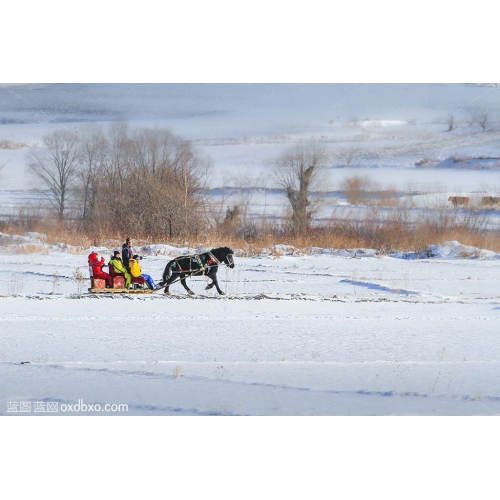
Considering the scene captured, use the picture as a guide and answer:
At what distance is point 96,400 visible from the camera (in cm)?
425

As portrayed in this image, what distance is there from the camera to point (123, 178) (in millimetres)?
4656

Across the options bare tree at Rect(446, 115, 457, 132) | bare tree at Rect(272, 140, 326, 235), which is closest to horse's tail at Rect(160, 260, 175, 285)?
bare tree at Rect(272, 140, 326, 235)

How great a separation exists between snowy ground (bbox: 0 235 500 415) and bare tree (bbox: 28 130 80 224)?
31cm

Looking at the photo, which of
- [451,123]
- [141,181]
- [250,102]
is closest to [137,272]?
[141,181]

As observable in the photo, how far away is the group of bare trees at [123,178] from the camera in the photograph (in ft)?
15.2

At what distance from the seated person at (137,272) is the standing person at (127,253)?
0.02 m

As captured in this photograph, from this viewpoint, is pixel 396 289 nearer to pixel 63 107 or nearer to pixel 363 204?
pixel 363 204

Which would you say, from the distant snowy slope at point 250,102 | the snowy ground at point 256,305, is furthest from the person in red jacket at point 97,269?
the distant snowy slope at point 250,102

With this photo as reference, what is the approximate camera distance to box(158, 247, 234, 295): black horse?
4.77 m

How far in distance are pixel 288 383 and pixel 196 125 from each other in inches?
64.3

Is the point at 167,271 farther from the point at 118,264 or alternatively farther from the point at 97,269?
the point at 97,269

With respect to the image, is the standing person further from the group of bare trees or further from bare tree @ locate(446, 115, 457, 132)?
bare tree @ locate(446, 115, 457, 132)

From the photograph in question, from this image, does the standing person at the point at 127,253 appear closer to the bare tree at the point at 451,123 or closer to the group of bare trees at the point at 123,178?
the group of bare trees at the point at 123,178

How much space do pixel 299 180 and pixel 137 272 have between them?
1.17m
